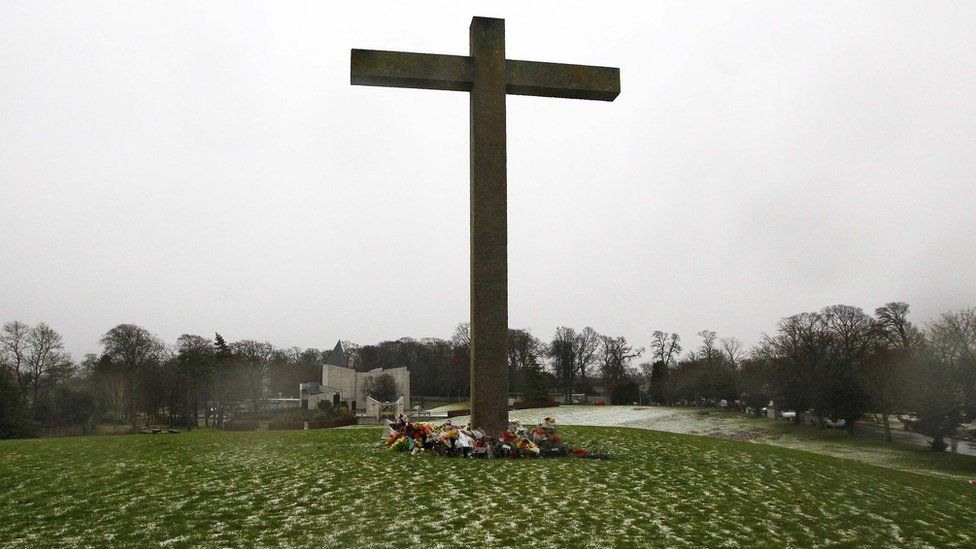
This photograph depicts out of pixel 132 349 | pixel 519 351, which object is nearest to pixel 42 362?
pixel 132 349

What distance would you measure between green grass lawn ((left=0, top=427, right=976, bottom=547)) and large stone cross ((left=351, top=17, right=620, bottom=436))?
196cm

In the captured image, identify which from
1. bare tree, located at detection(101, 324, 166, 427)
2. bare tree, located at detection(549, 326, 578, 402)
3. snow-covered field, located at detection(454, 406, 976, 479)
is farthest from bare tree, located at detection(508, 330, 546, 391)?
bare tree, located at detection(101, 324, 166, 427)

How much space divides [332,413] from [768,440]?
1251 inches

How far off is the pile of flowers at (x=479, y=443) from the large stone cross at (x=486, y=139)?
43 cm

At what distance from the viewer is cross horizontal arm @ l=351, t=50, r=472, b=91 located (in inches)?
508

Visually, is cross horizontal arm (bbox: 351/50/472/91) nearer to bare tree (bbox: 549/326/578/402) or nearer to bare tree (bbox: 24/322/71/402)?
bare tree (bbox: 24/322/71/402)

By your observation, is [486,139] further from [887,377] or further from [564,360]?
[564,360]

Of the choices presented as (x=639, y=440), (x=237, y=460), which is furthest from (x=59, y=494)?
(x=639, y=440)

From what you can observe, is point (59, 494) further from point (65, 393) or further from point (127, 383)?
point (127, 383)

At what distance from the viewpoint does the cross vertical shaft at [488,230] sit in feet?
41.7

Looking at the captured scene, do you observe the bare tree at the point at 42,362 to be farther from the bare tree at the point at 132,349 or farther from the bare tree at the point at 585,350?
the bare tree at the point at 585,350

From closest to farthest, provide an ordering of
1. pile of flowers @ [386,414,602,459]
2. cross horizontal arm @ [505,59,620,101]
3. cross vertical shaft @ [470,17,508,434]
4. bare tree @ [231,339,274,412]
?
pile of flowers @ [386,414,602,459] < cross vertical shaft @ [470,17,508,434] < cross horizontal arm @ [505,59,620,101] < bare tree @ [231,339,274,412]

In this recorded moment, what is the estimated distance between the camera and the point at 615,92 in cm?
1402

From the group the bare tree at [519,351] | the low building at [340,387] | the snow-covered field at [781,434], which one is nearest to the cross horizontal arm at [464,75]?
the snow-covered field at [781,434]
